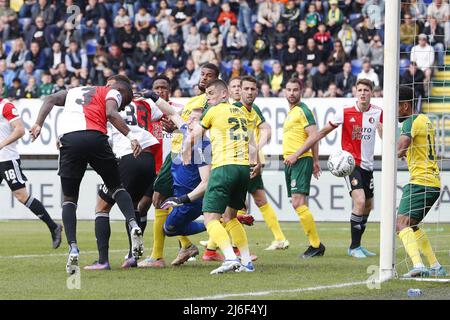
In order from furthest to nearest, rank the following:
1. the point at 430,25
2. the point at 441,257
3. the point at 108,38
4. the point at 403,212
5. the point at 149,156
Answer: the point at 108,38 < the point at 430,25 < the point at 441,257 < the point at 149,156 < the point at 403,212

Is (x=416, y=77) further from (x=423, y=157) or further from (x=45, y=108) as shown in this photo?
(x=45, y=108)

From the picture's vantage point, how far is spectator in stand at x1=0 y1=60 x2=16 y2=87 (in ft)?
82.6

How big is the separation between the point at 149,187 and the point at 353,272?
2.70m

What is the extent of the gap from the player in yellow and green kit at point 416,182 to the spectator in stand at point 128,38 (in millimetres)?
15737

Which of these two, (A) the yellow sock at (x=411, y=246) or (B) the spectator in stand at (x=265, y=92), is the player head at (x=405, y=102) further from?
(B) the spectator in stand at (x=265, y=92)

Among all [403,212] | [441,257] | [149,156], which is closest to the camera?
[403,212]

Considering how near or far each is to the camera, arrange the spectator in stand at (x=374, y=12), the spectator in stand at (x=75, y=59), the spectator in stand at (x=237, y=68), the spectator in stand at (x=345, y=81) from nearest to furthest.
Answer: the spectator in stand at (x=345, y=81), the spectator in stand at (x=237, y=68), the spectator in stand at (x=374, y=12), the spectator in stand at (x=75, y=59)

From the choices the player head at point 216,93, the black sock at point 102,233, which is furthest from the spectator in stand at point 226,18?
the black sock at point 102,233

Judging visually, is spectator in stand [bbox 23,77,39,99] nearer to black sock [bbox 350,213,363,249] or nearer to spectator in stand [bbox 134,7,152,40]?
spectator in stand [bbox 134,7,152,40]

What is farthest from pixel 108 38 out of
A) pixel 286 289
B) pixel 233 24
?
pixel 286 289

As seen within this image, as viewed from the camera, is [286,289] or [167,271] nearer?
[286,289]

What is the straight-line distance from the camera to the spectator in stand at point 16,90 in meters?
24.2

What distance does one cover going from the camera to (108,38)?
26.3 m

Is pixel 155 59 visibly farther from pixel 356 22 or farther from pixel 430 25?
pixel 430 25
